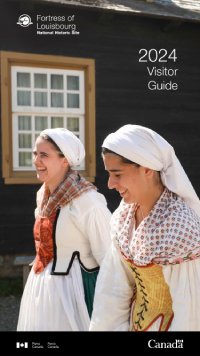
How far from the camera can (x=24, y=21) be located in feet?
20.9

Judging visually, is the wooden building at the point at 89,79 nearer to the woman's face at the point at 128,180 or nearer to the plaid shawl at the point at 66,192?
the plaid shawl at the point at 66,192

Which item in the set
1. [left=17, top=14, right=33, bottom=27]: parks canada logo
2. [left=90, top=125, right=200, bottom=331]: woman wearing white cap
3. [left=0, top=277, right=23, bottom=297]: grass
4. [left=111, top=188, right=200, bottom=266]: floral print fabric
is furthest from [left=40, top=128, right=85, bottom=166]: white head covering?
[left=17, top=14, right=33, bottom=27]: parks canada logo

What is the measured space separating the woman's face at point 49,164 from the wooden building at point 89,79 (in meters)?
3.67

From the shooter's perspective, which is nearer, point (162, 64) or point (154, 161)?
point (154, 161)

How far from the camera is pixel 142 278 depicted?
1.75 metres

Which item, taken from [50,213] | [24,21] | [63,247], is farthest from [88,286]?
[24,21]

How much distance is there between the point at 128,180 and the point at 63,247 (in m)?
1.01

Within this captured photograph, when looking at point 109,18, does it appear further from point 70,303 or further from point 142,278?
point 142,278

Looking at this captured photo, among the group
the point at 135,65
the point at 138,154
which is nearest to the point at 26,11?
the point at 135,65

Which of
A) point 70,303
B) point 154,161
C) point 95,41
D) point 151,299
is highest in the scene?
point 95,41

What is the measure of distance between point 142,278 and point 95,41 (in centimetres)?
555

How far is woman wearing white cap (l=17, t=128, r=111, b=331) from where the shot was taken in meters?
2.55

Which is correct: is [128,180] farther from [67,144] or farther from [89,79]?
[89,79]
